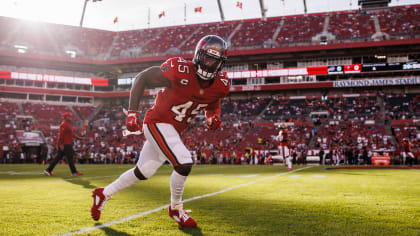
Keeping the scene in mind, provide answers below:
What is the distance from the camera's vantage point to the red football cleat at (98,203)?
12.1 feet

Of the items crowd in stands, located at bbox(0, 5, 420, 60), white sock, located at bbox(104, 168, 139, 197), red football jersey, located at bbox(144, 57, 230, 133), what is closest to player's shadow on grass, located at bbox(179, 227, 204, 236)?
white sock, located at bbox(104, 168, 139, 197)

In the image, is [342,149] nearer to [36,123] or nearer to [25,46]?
[36,123]

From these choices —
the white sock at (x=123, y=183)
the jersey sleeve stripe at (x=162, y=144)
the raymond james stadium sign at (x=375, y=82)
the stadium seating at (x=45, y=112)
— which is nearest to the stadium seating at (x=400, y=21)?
the raymond james stadium sign at (x=375, y=82)

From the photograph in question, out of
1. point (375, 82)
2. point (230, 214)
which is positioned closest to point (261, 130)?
point (375, 82)

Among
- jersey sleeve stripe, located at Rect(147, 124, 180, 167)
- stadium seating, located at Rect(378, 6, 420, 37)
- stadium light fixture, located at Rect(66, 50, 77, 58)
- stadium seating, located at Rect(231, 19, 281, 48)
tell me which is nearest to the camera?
jersey sleeve stripe, located at Rect(147, 124, 180, 167)

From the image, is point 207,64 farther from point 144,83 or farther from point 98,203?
point 98,203

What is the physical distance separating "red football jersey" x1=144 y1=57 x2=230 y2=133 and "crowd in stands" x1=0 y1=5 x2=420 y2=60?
123ft

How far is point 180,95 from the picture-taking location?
3.89m

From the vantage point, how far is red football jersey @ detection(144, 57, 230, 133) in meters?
3.83

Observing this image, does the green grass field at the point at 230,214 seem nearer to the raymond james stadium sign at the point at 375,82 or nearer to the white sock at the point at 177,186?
the white sock at the point at 177,186

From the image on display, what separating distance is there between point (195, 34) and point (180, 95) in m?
44.6

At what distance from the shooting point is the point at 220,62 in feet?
12.7

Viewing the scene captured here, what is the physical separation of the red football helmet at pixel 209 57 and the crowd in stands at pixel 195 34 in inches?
1480

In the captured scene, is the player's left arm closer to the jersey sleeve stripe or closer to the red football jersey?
the red football jersey
